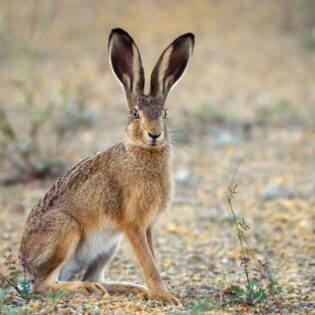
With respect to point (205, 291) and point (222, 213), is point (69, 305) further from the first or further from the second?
point (222, 213)

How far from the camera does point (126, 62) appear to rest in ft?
17.6

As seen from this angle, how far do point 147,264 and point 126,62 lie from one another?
145 centimetres

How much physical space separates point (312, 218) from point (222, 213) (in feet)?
2.90

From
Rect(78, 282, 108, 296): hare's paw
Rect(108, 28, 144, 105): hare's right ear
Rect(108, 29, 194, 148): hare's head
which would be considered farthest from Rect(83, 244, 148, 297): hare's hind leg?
Rect(108, 28, 144, 105): hare's right ear

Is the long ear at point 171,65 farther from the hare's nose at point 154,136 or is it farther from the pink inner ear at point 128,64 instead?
the hare's nose at point 154,136

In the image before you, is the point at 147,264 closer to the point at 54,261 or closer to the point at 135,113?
the point at 54,261

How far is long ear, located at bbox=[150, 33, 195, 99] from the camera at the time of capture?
5.32 m

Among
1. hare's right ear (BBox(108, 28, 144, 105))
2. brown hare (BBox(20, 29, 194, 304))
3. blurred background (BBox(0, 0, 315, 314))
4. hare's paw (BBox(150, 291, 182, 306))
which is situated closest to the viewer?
hare's paw (BBox(150, 291, 182, 306))

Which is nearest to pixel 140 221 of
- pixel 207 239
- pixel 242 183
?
pixel 207 239

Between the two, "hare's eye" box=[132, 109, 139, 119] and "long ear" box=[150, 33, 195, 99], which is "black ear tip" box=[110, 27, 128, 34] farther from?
"hare's eye" box=[132, 109, 139, 119]

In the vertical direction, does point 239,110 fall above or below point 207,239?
above

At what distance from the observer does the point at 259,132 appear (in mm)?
10234

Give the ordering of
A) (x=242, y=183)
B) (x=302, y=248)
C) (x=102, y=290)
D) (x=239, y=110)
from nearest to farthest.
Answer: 1. (x=102, y=290)
2. (x=302, y=248)
3. (x=242, y=183)
4. (x=239, y=110)

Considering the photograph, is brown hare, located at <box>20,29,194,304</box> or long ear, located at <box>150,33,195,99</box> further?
long ear, located at <box>150,33,195,99</box>
